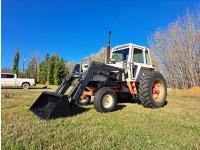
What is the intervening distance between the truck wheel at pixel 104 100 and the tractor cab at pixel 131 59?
1.33 m

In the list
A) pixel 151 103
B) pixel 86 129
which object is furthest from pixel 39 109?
pixel 151 103

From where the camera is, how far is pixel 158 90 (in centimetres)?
765

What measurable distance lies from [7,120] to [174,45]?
708 inches

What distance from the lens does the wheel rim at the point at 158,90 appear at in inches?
295

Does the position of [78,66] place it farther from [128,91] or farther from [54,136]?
[54,136]

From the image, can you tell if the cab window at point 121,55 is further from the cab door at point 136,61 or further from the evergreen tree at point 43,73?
the evergreen tree at point 43,73

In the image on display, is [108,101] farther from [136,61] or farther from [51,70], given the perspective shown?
[51,70]

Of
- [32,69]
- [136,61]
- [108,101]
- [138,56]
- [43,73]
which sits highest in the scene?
[32,69]

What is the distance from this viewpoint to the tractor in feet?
18.7

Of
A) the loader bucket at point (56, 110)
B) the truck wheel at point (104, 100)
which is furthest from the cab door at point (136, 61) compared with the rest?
the loader bucket at point (56, 110)

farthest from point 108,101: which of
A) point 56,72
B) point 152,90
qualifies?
point 56,72

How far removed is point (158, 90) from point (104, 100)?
Answer: 102 inches

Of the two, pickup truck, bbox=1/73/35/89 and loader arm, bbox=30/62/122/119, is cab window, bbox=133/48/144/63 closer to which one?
loader arm, bbox=30/62/122/119

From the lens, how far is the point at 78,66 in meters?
7.13
